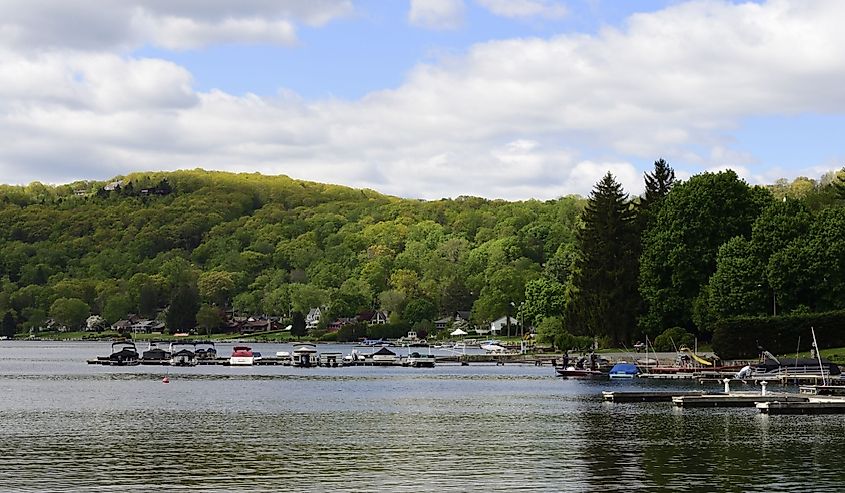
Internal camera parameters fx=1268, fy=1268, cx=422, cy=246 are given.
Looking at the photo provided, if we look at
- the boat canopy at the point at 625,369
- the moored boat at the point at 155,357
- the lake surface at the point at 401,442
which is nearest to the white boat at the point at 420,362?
the moored boat at the point at 155,357

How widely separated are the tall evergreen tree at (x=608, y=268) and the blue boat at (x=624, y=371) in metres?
20.7

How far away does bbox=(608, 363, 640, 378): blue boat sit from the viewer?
3888 inches

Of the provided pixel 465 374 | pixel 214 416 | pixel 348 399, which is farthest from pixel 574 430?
pixel 465 374

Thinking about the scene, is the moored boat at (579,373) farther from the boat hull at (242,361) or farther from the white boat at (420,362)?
the boat hull at (242,361)

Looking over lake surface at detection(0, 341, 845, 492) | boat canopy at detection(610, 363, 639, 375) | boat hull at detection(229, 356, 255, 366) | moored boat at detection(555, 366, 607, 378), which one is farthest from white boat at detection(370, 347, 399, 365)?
lake surface at detection(0, 341, 845, 492)

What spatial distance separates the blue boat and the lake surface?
24.7ft

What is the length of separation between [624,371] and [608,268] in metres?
24.3

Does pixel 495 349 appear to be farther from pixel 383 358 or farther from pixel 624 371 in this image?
pixel 624 371

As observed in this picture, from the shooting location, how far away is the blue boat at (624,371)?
324ft

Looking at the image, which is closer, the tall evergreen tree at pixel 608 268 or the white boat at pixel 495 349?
the tall evergreen tree at pixel 608 268

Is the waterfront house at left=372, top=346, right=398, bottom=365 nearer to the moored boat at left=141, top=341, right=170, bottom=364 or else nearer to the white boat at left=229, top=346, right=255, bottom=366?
the white boat at left=229, top=346, right=255, bottom=366

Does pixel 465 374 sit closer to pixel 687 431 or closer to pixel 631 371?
pixel 631 371

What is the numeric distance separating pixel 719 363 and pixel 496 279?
9231cm

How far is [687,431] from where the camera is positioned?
5712 centimetres
